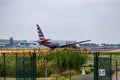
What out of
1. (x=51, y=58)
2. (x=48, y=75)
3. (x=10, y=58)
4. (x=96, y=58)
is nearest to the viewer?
(x=96, y=58)

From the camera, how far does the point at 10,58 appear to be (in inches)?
1524

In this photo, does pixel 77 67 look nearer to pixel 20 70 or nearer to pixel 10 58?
pixel 10 58

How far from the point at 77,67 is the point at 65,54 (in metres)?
2.55

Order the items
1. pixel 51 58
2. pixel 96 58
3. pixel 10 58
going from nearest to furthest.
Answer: pixel 96 58 < pixel 10 58 < pixel 51 58

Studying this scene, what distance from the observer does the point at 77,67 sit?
149 ft

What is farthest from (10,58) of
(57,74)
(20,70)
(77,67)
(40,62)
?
(20,70)

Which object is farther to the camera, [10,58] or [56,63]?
[56,63]

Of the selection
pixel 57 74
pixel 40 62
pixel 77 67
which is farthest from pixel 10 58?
pixel 77 67

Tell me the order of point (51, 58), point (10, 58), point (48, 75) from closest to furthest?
point (10, 58), point (48, 75), point (51, 58)

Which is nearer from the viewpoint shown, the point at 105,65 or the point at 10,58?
the point at 105,65

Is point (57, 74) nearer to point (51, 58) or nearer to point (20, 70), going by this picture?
point (51, 58)

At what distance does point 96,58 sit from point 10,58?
15541 millimetres

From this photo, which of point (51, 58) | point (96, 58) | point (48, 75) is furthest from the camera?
point (51, 58)

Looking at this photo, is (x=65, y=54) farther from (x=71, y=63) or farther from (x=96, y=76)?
(x=96, y=76)
